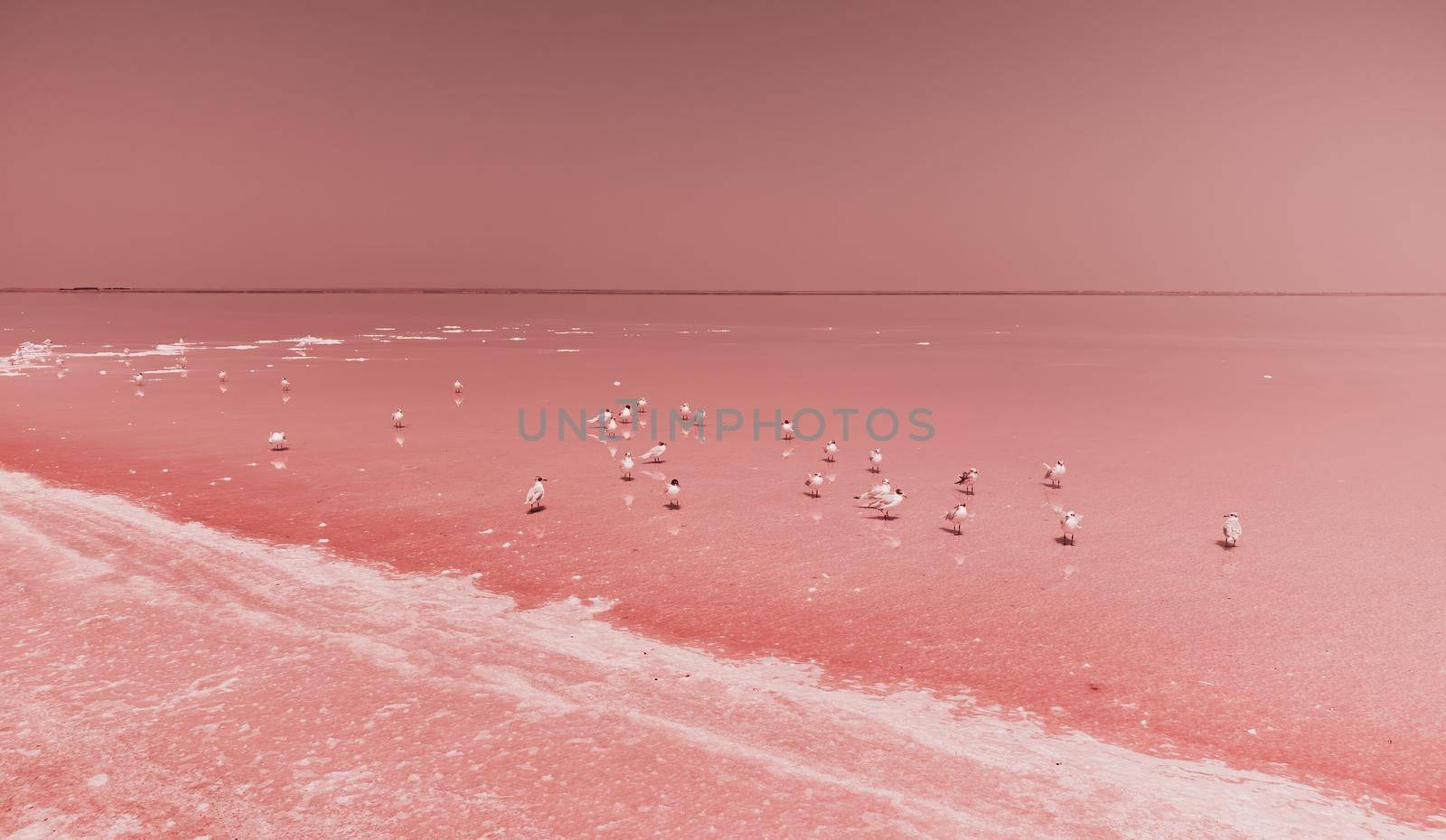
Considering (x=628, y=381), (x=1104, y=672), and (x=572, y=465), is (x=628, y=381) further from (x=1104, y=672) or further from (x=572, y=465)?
(x=1104, y=672)

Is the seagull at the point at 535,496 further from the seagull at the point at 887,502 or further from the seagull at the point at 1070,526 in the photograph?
the seagull at the point at 1070,526

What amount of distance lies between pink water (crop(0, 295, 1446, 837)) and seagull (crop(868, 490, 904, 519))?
21cm

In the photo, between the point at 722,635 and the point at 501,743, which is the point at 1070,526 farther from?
the point at 501,743

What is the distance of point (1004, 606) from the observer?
30.7 feet

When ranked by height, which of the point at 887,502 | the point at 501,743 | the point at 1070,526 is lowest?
the point at 501,743

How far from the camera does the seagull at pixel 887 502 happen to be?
12.9 m

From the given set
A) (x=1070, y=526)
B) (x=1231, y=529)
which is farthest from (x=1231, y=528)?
(x=1070, y=526)

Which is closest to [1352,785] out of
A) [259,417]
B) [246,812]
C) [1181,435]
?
[246,812]

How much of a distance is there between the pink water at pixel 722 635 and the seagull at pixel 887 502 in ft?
0.67

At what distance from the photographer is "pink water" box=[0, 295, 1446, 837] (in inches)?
228

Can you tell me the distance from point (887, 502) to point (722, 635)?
5.39 m

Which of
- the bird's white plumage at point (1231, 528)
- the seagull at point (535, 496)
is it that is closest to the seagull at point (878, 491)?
the bird's white plumage at point (1231, 528)

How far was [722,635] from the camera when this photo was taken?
27.8 ft

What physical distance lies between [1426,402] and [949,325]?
4521 centimetres
